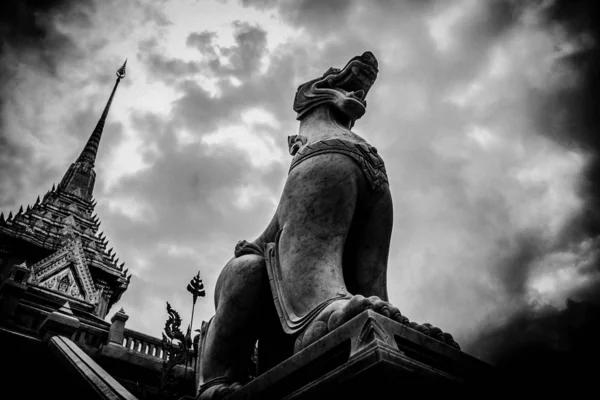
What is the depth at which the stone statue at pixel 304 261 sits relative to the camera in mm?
2572

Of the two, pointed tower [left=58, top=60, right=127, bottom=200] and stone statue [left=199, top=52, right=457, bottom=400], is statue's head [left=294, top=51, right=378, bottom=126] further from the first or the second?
pointed tower [left=58, top=60, right=127, bottom=200]

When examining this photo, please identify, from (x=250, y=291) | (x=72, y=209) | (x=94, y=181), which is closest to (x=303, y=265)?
(x=250, y=291)

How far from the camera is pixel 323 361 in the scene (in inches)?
82.5

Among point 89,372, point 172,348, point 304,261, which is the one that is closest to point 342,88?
point 304,261

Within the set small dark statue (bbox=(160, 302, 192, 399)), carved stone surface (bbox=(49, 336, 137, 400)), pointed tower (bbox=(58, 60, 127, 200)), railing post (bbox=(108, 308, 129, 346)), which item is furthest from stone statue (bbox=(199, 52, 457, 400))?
pointed tower (bbox=(58, 60, 127, 200))

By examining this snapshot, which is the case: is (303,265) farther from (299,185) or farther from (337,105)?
(337,105)

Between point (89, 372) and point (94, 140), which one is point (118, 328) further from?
point (94, 140)

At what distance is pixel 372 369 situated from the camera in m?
1.79

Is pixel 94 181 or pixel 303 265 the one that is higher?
pixel 94 181

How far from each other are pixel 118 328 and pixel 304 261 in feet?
26.9

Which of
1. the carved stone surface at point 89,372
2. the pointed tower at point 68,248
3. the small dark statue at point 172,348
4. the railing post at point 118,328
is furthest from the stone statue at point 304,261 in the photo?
the pointed tower at point 68,248

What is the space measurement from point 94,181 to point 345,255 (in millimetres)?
48772

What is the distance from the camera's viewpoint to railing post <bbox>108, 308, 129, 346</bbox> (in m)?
9.33

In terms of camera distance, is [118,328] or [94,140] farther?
[94,140]
